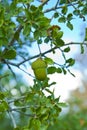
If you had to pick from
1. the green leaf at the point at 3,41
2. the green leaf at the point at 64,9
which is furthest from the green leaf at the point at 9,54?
the green leaf at the point at 64,9

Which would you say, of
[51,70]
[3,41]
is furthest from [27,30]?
[51,70]

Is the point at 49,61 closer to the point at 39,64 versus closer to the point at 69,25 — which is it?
the point at 39,64

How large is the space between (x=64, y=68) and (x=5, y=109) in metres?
0.31

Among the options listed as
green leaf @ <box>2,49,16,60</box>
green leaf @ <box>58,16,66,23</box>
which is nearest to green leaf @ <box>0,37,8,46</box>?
green leaf @ <box>2,49,16,60</box>

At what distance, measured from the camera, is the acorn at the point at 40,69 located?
5.27ft

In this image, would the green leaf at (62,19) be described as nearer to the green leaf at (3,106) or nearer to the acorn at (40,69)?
the acorn at (40,69)

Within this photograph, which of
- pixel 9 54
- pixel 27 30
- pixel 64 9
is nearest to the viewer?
pixel 27 30

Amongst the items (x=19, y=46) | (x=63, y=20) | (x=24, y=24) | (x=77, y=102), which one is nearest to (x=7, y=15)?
(x=24, y=24)

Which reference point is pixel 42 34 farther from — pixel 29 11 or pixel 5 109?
pixel 5 109

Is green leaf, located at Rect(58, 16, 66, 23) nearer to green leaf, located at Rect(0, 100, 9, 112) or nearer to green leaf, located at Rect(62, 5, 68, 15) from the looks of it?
green leaf, located at Rect(62, 5, 68, 15)

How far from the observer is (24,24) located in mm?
1540

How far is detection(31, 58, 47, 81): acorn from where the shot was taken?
161 cm

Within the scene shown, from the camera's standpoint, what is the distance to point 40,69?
1.60 meters

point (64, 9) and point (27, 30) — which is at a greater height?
point (64, 9)
